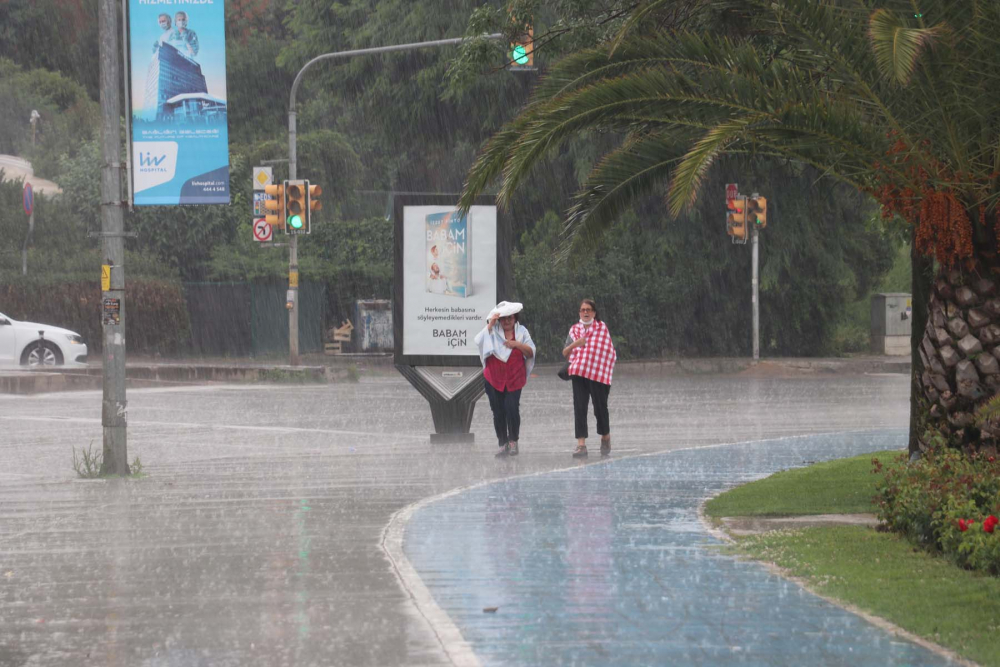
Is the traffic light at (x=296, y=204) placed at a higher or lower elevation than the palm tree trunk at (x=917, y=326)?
higher

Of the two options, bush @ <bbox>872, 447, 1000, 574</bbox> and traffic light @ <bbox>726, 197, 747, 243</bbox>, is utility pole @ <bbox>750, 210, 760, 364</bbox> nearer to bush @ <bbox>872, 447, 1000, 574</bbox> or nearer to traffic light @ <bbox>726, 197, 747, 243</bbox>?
traffic light @ <bbox>726, 197, 747, 243</bbox>

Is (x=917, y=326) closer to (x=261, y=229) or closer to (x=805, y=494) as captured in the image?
(x=805, y=494)

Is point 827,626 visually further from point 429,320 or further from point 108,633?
point 429,320

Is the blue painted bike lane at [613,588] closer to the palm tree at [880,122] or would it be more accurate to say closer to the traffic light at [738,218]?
the palm tree at [880,122]

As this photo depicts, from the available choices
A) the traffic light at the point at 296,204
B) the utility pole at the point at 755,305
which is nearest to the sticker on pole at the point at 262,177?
the traffic light at the point at 296,204

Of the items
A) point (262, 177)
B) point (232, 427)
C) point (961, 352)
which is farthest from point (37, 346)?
point (961, 352)

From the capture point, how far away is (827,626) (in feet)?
22.3

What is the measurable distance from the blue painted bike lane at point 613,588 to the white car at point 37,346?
2075 cm

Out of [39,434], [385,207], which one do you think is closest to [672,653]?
[39,434]

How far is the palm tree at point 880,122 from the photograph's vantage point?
376 inches

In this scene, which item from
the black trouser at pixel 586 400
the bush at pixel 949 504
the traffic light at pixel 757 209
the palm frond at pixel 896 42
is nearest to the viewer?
the bush at pixel 949 504

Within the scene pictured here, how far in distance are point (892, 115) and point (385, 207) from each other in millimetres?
41885

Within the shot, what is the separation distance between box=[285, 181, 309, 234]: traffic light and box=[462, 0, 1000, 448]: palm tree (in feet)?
59.7

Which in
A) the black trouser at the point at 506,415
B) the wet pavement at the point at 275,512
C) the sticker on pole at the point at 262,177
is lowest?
the wet pavement at the point at 275,512
